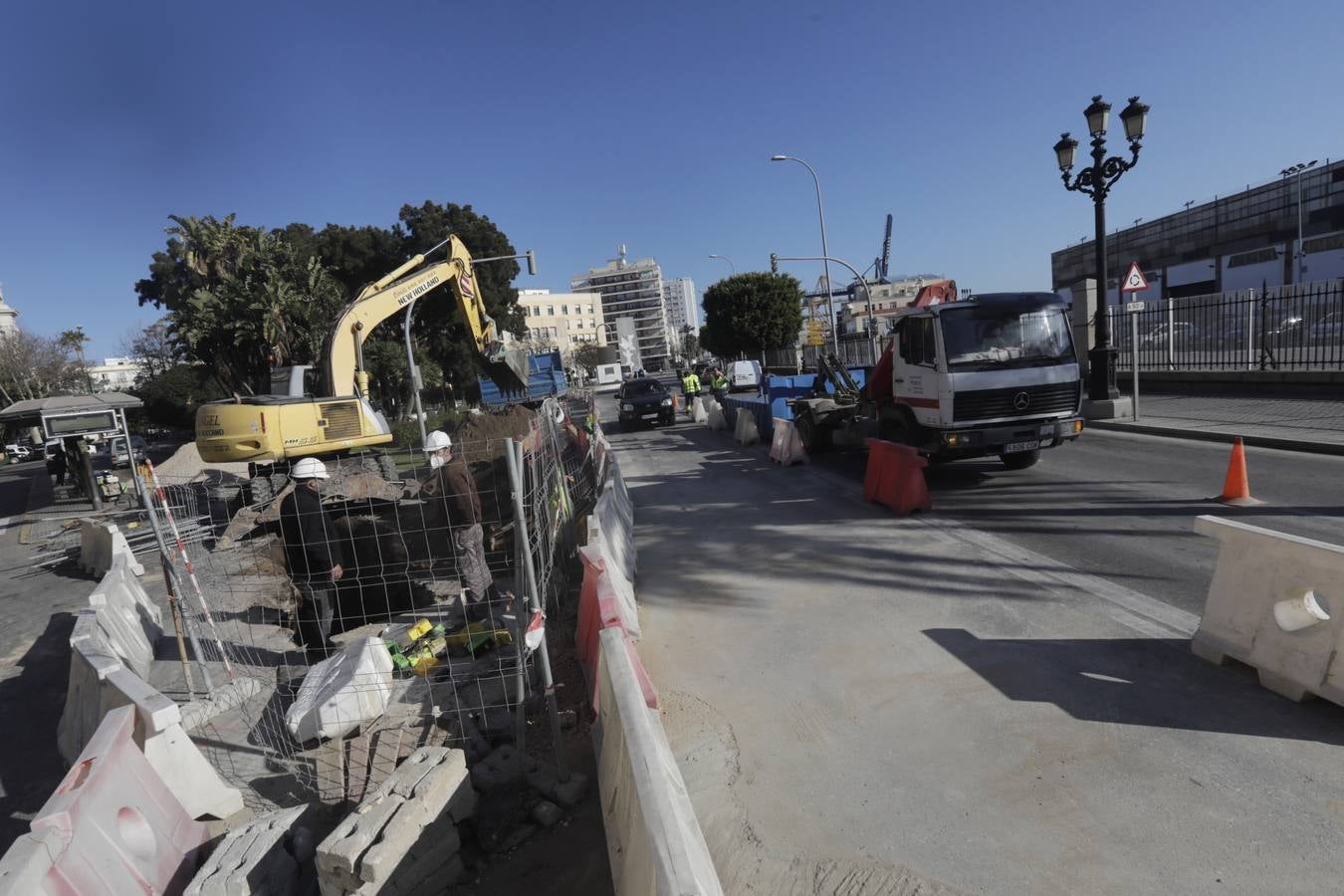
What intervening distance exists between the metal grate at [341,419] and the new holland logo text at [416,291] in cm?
317

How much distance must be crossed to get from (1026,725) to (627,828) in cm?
243

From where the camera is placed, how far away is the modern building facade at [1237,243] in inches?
1746

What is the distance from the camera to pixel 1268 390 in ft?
50.0

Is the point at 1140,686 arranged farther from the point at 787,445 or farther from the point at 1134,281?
the point at 1134,281

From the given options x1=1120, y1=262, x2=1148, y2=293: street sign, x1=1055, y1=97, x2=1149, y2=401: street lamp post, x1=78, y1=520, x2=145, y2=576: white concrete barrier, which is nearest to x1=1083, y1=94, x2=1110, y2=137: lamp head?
x1=1055, y1=97, x2=1149, y2=401: street lamp post

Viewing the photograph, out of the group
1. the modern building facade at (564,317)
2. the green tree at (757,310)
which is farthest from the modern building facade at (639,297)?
the green tree at (757,310)

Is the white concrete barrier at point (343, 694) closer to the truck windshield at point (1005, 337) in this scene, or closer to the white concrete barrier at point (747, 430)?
the truck windshield at point (1005, 337)

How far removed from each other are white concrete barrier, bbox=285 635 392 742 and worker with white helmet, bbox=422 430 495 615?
119 centimetres

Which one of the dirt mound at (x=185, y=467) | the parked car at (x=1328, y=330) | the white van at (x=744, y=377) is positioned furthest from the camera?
the white van at (x=744, y=377)

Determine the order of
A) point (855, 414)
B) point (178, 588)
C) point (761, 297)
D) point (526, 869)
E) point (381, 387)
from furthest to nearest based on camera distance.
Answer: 1. point (761, 297)
2. point (381, 387)
3. point (855, 414)
4. point (178, 588)
5. point (526, 869)

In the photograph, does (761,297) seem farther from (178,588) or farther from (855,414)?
(178,588)

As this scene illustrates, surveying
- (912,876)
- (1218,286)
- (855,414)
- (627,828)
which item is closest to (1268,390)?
(855,414)

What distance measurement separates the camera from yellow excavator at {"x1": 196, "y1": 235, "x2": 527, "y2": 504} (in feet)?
36.1

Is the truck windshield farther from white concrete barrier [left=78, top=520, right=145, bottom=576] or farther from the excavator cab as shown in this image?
white concrete barrier [left=78, top=520, right=145, bottom=576]
